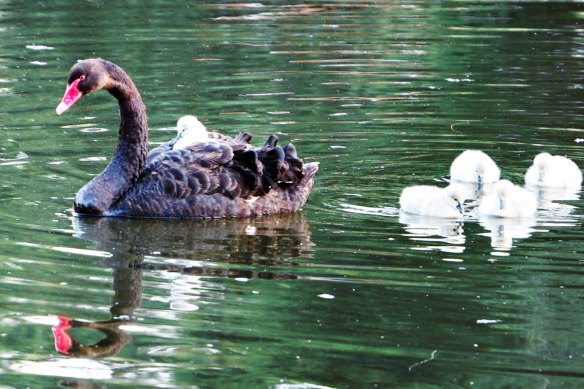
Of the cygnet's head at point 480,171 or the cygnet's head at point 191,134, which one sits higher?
the cygnet's head at point 191,134

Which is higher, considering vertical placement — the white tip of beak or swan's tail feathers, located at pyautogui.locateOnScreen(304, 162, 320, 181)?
the white tip of beak

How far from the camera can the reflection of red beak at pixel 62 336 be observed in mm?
5336

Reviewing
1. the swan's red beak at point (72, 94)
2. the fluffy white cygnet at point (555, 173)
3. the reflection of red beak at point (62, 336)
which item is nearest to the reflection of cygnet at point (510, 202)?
the fluffy white cygnet at point (555, 173)

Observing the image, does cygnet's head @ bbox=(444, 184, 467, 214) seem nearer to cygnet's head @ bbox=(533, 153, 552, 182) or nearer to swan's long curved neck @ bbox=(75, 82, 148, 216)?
cygnet's head @ bbox=(533, 153, 552, 182)

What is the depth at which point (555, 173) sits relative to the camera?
8477 millimetres

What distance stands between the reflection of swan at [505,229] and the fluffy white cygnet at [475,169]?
880mm

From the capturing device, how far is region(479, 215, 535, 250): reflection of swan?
23.4 ft

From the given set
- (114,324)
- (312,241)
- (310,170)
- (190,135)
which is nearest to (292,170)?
(310,170)

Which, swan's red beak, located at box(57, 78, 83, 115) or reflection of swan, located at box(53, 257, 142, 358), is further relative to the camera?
swan's red beak, located at box(57, 78, 83, 115)

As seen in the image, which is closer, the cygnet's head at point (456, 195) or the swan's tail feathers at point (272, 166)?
the cygnet's head at point (456, 195)

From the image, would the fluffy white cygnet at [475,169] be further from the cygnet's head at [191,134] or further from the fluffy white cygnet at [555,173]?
the cygnet's head at [191,134]

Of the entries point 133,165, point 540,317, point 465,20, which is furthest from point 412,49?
point 540,317

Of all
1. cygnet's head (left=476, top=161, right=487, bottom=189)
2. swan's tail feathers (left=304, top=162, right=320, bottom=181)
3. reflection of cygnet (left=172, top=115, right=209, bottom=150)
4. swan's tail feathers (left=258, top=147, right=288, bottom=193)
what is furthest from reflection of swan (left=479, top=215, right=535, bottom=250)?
reflection of cygnet (left=172, top=115, right=209, bottom=150)

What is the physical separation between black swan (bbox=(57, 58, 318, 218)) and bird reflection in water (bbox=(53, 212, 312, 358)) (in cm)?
9
